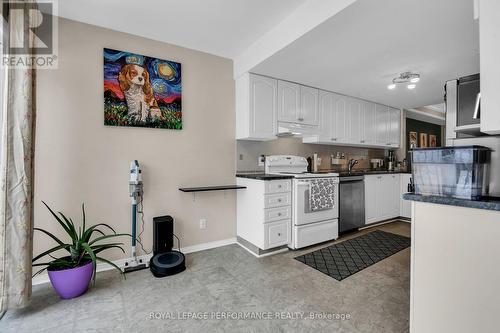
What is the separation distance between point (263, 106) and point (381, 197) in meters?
2.78

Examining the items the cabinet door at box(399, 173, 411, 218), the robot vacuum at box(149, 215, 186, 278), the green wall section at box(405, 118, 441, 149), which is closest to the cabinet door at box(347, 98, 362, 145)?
the cabinet door at box(399, 173, 411, 218)

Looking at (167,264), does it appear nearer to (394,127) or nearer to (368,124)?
(368,124)

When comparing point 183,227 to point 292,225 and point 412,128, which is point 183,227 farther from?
point 412,128

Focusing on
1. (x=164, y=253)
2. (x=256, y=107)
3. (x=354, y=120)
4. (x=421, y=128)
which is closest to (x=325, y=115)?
(x=354, y=120)

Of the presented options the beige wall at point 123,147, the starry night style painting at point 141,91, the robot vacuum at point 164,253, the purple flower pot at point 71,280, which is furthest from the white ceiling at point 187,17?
the purple flower pot at point 71,280

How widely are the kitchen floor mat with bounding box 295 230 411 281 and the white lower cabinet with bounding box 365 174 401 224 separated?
0.55 meters

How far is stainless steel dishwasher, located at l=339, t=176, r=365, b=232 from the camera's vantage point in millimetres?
3508

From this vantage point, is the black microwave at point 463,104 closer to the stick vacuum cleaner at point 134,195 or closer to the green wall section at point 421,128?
the stick vacuum cleaner at point 134,195

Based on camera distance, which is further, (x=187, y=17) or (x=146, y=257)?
(x=146, y=257)

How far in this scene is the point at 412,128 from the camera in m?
5.72

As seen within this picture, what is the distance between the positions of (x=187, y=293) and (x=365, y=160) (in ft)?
14.4

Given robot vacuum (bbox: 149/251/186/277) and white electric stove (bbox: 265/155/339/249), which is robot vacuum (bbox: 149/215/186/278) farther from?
white electric stove (bbox: 265/155/339/249)

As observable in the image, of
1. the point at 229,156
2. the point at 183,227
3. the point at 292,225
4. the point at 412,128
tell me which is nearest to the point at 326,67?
the point at 229,156

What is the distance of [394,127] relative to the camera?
16.3 ft
